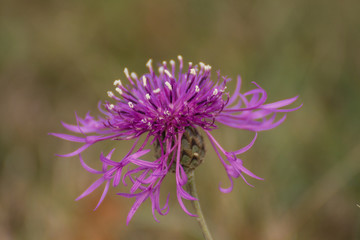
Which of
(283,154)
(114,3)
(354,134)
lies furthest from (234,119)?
(114,3)

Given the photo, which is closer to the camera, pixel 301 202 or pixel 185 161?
pixel 185 161

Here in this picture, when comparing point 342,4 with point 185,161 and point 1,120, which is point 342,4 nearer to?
point 185,161

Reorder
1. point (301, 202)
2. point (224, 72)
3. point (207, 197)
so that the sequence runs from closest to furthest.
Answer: point (301, 202) < point (207, 197) < point (224, 72)

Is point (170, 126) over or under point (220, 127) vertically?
under

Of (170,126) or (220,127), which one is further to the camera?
(220,127)

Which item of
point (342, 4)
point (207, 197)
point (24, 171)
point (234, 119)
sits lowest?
point (207, 197)

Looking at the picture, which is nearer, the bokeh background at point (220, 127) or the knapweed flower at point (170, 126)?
the knapweed flower at point (170, 126)

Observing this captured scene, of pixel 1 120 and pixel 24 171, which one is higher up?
pixel 1 120

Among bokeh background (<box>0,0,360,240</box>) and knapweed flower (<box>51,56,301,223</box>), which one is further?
bokeh background (<box>0,0,360,240</box>)
